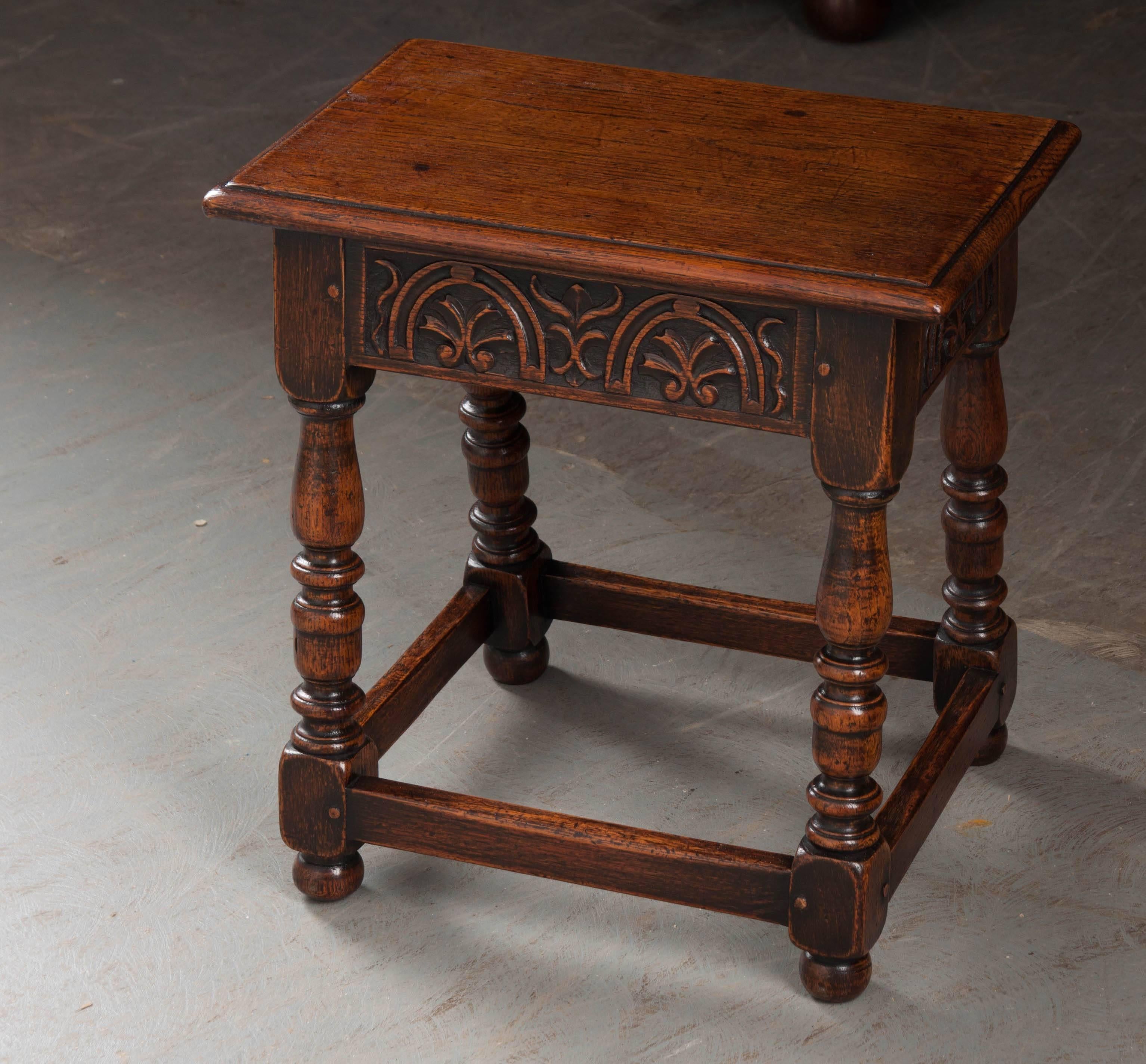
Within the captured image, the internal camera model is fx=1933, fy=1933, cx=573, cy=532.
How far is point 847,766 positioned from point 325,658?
619 millimetres

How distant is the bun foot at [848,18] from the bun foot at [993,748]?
9.86 feet

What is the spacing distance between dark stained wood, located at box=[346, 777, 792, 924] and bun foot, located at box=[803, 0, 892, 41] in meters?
3.42

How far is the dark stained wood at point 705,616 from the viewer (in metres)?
2.61

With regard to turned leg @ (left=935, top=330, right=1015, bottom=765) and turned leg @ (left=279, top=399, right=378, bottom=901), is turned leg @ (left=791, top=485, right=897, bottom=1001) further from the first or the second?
turned leg @ (left=279, top=399, right=378, bottom=901)

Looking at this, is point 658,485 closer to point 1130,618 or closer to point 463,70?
point 1130,618

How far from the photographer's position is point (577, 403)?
12.0 ft

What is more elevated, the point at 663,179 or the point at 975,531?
the point at 663,179

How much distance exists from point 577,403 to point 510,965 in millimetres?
1579

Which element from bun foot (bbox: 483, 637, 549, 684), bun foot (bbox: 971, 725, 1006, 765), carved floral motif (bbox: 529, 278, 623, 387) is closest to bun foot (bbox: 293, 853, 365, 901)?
bun foot (bbox: 483, 637, 549, 684)

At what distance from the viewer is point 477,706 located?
108 inches

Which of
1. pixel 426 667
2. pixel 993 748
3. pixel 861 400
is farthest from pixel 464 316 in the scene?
pixel 993 748

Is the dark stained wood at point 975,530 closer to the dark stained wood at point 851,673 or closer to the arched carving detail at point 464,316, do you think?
the dark stained wood at point 851,673

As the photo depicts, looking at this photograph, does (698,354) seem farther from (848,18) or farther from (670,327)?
(848,18)

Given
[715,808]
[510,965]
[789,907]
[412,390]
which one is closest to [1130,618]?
[715,808]
